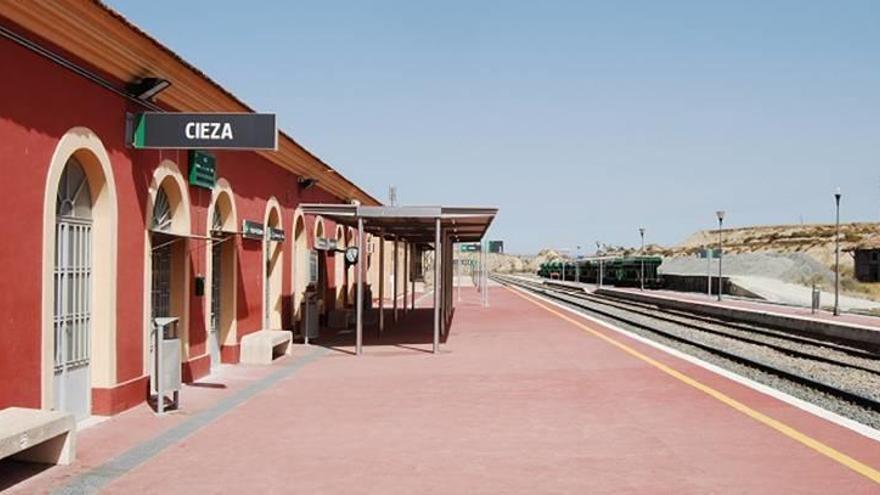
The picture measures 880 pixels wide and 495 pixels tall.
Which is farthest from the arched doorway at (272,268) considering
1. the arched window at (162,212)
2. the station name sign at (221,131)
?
the station name sign at (221,131)

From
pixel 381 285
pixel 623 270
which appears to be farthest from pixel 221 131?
pixel 623 270

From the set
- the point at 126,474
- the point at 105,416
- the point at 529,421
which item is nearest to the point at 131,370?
the point at 105,416

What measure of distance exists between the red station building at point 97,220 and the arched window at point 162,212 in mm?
31

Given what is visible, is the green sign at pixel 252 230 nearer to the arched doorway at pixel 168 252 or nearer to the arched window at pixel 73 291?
the arched doorway at pixel 168 252

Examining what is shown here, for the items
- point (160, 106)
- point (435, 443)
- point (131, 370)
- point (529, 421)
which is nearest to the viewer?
point (435, 443)

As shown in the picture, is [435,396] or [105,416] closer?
[105,416]

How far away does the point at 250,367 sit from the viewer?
43.5 ft

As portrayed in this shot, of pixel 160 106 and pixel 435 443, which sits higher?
pixel 160 106

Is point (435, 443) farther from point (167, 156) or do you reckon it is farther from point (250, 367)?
point (250, 367)

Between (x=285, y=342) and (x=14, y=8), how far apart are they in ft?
29.7

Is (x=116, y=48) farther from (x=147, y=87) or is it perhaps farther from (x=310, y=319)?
(x=310, y=319)

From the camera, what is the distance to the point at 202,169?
11.4 m

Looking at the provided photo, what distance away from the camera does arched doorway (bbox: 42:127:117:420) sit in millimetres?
7574

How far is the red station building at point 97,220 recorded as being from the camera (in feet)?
22.9
